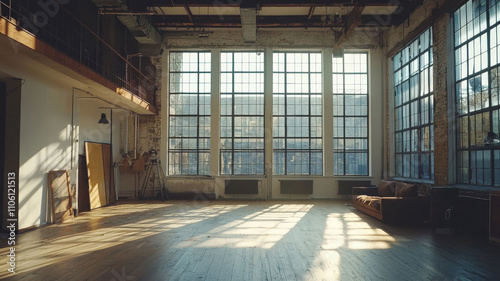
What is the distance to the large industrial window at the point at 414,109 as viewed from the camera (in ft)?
31.5

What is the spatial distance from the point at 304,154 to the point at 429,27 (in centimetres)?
570

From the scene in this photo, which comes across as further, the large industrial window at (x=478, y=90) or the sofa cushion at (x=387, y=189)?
the sofa cushion at (x=387, y=189)

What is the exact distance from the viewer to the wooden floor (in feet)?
13.7

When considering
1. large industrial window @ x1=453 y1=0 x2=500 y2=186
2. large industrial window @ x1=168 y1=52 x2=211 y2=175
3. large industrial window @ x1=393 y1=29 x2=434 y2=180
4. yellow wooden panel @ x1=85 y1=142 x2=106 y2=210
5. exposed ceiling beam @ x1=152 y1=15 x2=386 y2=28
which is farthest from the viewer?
large industrial window @ x1=168 y1=52 x2=211 y2=175

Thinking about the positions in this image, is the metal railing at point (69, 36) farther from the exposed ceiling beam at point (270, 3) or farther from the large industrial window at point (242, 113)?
the large industrial window at point (242, 113)

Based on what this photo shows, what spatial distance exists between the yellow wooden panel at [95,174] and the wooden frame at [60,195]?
1.31 metres

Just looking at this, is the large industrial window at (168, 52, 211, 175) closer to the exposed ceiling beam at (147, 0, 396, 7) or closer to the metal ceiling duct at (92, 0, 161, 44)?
the metal ceiling duct at (92, 0, 161, 44)

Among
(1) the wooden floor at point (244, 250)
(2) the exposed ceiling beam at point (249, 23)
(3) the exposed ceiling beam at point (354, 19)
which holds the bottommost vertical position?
(1) the wooden floor at point (244, 250)

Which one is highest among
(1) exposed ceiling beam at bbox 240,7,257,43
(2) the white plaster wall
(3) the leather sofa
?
(1) exposed ceiling beam at bbox 240,7,257,43

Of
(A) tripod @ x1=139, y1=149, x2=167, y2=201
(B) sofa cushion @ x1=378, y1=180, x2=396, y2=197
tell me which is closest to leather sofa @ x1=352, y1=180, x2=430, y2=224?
(B) sofa cushion @ x1=378, y1=180, x2=396, y2=197

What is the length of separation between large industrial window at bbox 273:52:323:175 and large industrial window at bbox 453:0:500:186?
5251 mm

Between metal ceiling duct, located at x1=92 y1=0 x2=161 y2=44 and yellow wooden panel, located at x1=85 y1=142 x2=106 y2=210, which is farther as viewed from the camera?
yellow wooden panel, located at x1=85 y1=142 x2=106 y2=210

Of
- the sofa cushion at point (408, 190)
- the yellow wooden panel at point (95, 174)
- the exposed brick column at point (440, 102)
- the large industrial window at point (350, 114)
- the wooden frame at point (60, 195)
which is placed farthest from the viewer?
the large industrial window at point (350, 114)

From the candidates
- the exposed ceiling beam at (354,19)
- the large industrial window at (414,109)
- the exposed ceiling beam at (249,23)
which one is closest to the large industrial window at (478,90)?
the large industrial window at (414,109)
